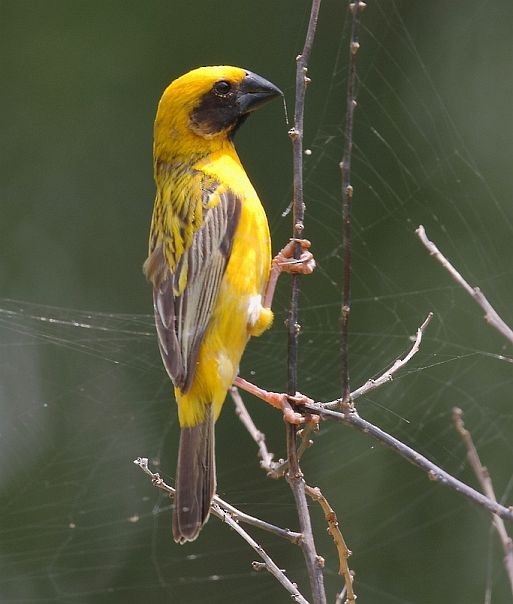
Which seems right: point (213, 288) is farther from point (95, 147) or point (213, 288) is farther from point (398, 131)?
point (95, 147)

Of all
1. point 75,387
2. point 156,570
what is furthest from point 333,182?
point 156,570

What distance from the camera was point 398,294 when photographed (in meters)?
5.01

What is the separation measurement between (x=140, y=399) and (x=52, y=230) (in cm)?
129

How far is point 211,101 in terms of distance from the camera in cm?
354

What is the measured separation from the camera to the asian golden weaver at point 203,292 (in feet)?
9.54

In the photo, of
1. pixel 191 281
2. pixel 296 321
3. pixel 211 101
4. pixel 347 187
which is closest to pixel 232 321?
pixel 191 281

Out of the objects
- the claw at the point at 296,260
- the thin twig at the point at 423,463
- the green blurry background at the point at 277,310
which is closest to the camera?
the thin twig at the point at 423,463

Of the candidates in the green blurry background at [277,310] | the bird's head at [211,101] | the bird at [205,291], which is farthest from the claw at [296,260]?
the green blurry background at [277,310]

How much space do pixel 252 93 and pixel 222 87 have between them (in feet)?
0.37

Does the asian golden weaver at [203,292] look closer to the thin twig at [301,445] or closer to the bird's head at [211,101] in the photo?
the bird's head at [211,101]

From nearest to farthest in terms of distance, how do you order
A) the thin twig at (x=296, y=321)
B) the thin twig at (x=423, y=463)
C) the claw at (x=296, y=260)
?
1. the thin twig at (x=423, y=463)
2. the thin twig at (x=296, y=321)
3. the claw at (x=296, y=260)

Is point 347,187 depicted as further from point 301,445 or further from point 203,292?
point 203,292

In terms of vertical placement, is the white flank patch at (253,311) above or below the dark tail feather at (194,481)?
above

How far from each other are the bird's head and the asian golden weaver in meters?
0.08
